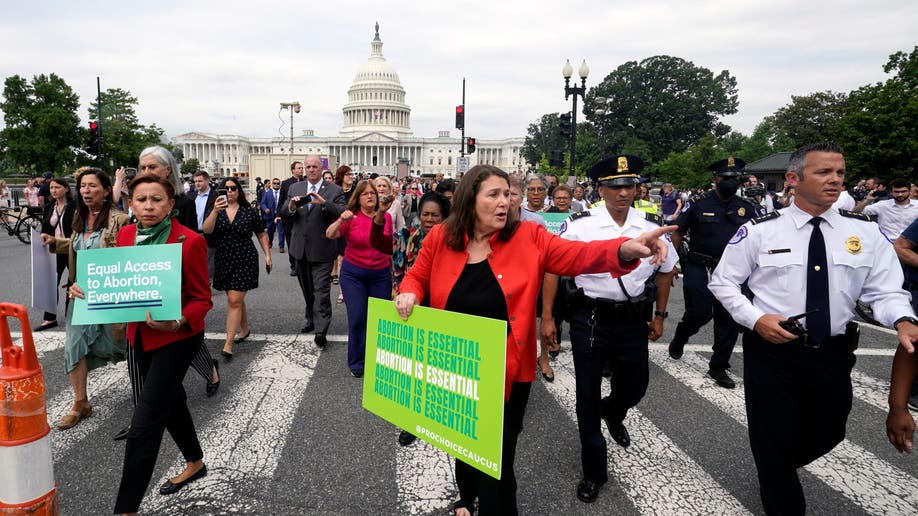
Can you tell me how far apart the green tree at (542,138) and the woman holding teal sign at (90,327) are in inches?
3835

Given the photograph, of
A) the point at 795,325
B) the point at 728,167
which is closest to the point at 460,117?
the point at 728,167

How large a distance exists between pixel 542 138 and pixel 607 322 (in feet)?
344

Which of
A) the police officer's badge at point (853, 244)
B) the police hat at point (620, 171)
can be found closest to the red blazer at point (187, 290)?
the police hat at point (620, 171)

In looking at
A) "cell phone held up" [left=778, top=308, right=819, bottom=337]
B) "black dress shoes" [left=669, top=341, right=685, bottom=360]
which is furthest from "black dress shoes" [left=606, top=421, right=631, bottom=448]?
"black dress shoes" [left=669, top=341, right=685, bottom=360]

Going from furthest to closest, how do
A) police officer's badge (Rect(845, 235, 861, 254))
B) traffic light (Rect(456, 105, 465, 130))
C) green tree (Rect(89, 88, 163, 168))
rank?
green tree (Rect(89, 88, 163, 168)) < traffic light (Rect(456, 105, 465, 130)) < police officer's badge (Rect(845, 235, 861, 254))

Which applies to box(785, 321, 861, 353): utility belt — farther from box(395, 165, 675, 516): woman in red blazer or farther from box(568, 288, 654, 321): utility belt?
box(395, 165, 675, 516): woman in red blazer

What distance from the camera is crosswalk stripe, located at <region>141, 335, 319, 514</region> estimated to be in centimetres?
325

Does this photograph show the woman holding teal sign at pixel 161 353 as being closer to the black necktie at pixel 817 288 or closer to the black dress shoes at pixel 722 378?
the black necktie at pixel 817 288

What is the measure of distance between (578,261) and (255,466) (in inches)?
105

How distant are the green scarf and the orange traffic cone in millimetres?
1156

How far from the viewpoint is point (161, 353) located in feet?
10.0

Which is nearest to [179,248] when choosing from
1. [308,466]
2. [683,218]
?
[308,466]

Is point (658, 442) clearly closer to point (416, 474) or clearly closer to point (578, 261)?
point (416, 474)

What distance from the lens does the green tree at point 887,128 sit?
30281 mm
